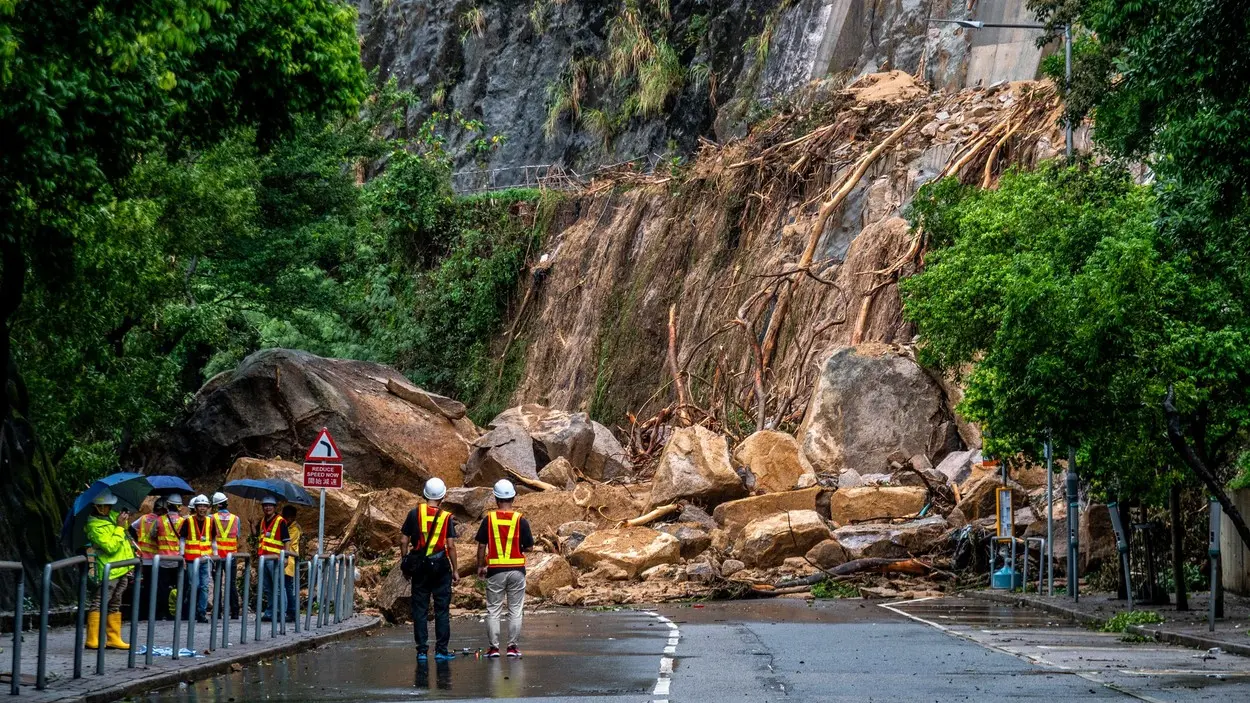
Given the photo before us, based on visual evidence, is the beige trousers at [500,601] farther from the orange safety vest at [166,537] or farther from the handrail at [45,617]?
the handrail at [45,617]

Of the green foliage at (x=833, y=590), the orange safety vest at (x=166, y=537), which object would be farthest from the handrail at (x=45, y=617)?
the green foliage at (x=833, y=590)

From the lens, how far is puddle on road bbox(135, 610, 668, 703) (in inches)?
444

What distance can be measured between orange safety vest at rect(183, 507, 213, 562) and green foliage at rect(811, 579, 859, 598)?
12.2 metres

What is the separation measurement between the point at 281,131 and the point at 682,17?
37.6 metres

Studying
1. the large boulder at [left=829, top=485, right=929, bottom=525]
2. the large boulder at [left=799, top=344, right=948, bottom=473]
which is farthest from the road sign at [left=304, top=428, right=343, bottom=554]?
the large boulder at [left=799, top=344, right=948, bottom=473]

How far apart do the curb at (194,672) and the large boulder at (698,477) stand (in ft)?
48.9

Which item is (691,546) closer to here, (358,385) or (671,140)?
(358,385)

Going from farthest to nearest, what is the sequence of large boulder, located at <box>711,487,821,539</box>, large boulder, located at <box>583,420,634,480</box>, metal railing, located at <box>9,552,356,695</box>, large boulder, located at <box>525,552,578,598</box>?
1. large boulder, located at <box>583,420,634,480</box>
2. large boulder, located at <box>711,487,821,539</box>
3. large boulder, located at <box>525,552,578,598</box>
4. metal railing, located at <box>9,552,356,695</box>

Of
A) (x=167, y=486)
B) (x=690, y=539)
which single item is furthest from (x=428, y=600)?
(x=690, y=539)

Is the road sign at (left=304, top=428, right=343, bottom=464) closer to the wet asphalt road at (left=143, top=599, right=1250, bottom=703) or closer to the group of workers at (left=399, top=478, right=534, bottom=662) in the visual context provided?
the wet asphalt road at (left=143, top=599, right=1250, bottom=703)

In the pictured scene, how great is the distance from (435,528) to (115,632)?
3261mm

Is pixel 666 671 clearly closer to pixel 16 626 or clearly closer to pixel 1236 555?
pixel 16 626

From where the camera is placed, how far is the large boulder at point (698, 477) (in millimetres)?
32906

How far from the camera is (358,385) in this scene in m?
38.2
